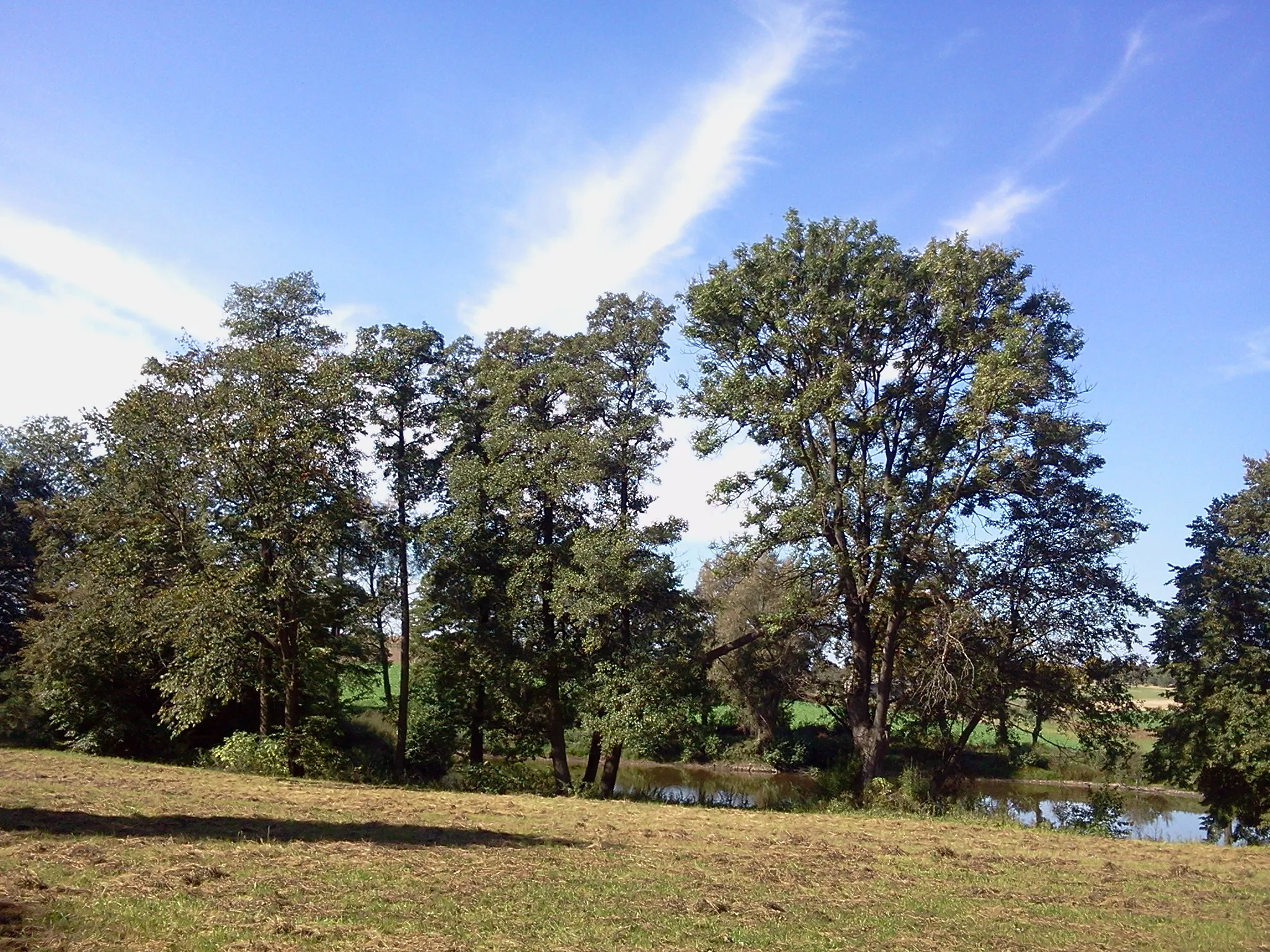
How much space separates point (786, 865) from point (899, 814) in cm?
1108

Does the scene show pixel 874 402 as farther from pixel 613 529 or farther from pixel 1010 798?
pixel 1010 798

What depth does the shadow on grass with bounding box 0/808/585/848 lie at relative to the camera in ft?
36.5

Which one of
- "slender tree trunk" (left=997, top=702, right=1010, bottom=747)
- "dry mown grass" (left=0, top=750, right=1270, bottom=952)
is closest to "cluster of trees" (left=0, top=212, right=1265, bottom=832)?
"slender tree trunk" (left=997, top=702, right=1010, bottom=747)

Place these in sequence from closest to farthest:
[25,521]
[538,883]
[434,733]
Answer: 1. [538,883]
2. [434,733]
3. [25,521]

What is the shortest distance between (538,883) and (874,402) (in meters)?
18.5

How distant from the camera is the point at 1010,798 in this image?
36.2m

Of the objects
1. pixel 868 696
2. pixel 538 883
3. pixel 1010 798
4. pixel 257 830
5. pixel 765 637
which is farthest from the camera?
pixel 1010 798

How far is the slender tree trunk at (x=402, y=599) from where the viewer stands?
2997 centimetres

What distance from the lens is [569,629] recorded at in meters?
28.4

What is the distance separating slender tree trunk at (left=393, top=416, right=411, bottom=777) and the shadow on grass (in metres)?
16.5

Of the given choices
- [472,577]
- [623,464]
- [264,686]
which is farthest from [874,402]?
[264,686]

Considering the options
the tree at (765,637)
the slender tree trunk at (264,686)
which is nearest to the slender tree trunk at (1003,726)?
the tree at (765,637)

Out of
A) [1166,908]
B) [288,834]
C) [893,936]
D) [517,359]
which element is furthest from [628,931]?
[517,359]

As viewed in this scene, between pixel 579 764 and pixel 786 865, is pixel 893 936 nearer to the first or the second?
pixel 786 865
